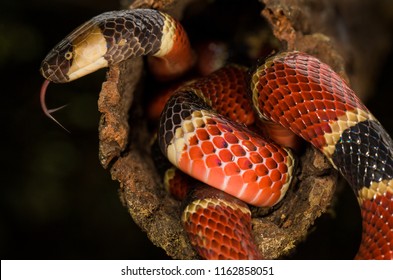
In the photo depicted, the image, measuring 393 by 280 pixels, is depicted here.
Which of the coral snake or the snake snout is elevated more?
the snake snout

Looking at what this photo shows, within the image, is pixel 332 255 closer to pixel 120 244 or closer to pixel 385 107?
pixel 385 107

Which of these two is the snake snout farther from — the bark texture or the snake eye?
the bark texture

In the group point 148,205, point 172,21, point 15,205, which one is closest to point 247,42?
point 172,21

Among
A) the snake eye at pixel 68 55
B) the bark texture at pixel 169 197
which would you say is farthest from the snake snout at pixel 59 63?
the bark texture at pixel 169 197

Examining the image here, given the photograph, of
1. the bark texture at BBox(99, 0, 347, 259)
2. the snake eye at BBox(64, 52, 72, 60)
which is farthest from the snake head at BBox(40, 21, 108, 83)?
the bark texture at BBox(99, 0, 347, 259)

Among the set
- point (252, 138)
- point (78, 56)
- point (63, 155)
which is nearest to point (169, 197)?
point (252, 138)

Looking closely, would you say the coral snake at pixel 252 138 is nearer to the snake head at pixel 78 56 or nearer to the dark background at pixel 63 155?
the snake head at pixel 78 56

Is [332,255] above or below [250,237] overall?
below
